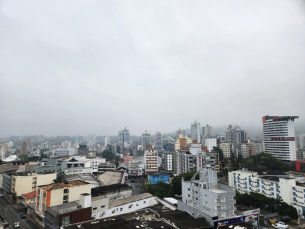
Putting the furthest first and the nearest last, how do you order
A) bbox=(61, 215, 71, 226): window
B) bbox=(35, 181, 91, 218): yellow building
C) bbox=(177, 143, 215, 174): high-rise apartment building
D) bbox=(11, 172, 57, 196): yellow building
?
bbox=(177, 143, 215, 174): high-rise apartment building → bbox=(11, 172, 57, 196): yellow building → bbox=(35, 181, 91, 218): yellow building → bbox=(61, 215, 71, 226): window

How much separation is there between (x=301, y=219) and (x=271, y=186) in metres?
3.54

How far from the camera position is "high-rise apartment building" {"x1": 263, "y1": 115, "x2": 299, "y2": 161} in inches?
1618

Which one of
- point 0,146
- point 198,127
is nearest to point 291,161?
point 0,146

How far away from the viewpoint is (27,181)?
22453mm

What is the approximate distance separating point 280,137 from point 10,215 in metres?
47.2

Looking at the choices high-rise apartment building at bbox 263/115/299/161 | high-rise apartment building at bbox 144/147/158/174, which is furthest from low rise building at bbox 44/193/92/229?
high-rise apartment building at bbox 263/115/299/161

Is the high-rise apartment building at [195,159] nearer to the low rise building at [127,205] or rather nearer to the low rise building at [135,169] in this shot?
the low rise building at [135,169]

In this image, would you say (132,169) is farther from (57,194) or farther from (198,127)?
(198,127)

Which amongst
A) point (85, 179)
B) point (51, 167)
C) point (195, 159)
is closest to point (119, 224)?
point (85, 179)

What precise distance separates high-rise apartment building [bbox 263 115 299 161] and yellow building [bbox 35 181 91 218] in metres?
41.4

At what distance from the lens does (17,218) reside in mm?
16500

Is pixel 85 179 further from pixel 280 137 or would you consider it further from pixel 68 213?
pixel 280 137

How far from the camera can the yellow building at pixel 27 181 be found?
21.8 metres

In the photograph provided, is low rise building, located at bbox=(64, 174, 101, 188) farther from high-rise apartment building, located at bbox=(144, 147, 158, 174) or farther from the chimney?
high-rise apartment building, located at bbox=(144, 147, 158, 174)
